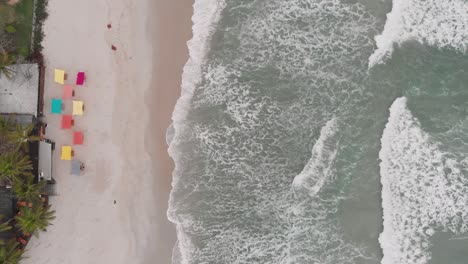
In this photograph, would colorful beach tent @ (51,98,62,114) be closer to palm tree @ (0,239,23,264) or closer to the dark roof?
the dark roof

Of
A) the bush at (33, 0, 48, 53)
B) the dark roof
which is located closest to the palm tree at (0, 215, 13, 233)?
the dark roof

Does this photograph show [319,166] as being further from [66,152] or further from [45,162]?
[45,162]

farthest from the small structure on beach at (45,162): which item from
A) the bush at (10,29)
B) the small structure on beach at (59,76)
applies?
the bush at (10,29)

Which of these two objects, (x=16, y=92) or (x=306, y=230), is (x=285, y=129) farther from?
(x=16, y=92)

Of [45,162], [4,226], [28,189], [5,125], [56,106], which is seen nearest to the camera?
[4,226]

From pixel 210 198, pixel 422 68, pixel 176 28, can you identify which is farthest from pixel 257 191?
pixel 422 68

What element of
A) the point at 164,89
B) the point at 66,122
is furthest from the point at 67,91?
the point at 164,89

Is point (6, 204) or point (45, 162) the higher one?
point (45, 162)
